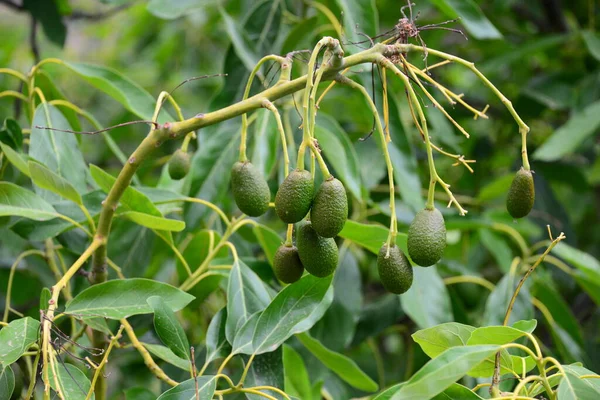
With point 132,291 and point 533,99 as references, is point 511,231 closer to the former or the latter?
point 533,99

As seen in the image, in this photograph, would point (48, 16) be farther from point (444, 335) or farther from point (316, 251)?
point (444, 335)

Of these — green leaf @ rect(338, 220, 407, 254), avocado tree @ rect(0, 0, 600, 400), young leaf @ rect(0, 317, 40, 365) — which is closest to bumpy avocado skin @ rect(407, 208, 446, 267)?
avocado tree @ rect(0, 0, 600, 400)

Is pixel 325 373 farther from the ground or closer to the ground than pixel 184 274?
closer to the ground

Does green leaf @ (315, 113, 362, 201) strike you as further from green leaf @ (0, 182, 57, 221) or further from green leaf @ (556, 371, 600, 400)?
green leaf @ (556, 371, 600, 400)

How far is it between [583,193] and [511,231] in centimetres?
72

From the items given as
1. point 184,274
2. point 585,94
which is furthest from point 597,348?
point 184,274

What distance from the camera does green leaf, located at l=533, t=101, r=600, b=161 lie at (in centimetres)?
175

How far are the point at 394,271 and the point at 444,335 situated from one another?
11cm

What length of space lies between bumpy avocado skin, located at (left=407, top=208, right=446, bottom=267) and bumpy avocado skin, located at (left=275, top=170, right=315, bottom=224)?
13 cm

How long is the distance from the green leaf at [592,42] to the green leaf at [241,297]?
1240 mm

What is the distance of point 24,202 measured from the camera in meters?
1.05

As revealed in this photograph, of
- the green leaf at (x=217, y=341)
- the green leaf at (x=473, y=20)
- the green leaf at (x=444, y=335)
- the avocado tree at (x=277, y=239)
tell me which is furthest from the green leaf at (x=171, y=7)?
the green leaf at (x=444, y=335)

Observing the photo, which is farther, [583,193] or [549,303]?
[583,193]

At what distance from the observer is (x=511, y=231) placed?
1.65 m
